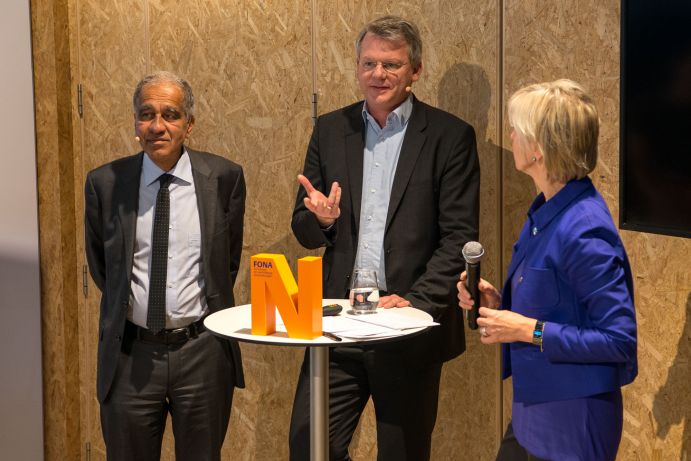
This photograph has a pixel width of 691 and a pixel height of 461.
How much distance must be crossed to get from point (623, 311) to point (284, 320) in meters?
0.92

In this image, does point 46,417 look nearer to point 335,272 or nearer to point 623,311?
point 335,272

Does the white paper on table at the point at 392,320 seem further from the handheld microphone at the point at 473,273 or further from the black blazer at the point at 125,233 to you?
the black blazer at the point at 125,233

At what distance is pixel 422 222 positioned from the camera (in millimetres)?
3135

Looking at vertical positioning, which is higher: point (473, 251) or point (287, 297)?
point (473, 251)

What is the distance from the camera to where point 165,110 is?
313 cm

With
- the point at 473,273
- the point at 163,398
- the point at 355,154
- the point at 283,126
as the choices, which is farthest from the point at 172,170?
the point at 473,273

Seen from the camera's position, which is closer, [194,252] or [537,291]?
[537,291]

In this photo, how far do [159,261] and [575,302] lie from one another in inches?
59.4

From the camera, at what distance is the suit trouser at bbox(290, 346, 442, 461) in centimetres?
307

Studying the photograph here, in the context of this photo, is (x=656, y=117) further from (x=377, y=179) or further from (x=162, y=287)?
(x=162, y=287)

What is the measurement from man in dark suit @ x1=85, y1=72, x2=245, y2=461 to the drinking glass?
597mm

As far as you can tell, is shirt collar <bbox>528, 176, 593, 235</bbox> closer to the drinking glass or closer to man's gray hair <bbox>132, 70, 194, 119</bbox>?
the drinking glass

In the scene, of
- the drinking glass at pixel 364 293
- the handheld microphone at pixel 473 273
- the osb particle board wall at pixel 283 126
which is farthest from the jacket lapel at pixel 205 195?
the handheld microphone at pixel 473 273

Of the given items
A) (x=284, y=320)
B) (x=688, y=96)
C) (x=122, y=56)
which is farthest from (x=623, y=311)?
(x=122, y=56)
